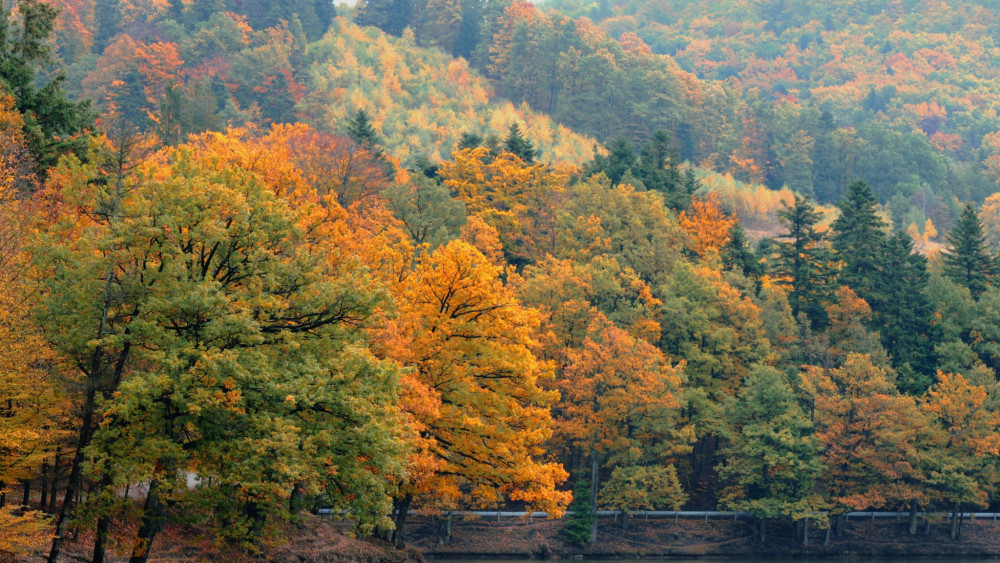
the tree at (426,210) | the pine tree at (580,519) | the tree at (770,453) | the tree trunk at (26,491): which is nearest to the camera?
the tree trunk at (26,491)

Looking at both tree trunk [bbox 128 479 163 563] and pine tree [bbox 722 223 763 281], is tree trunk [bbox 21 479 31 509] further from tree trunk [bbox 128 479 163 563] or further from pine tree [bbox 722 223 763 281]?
pine tree [bbox 722 223 763 281]

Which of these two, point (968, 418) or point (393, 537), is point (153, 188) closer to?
point (393, 537)

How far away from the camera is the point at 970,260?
6719 cm

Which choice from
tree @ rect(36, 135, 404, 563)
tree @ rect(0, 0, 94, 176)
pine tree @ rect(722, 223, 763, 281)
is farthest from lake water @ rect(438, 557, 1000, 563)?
tree @ rect(0, 0, 94, 176)

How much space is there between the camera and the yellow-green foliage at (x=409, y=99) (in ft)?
338

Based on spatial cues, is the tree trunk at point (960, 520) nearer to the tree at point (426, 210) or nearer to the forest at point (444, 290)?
the forest at point (444, 290)

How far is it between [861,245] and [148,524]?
2209 inches

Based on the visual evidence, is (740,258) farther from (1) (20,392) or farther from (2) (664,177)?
(1) (20,392)

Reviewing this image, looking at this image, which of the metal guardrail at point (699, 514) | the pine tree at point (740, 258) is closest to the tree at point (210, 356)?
the metal guardrail at point (699, 514)

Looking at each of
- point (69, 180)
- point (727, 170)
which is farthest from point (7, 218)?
point (727, 170)

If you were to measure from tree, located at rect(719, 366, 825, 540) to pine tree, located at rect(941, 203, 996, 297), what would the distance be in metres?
20.9

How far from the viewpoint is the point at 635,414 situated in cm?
5066

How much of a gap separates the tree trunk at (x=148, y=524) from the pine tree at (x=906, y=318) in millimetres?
49360

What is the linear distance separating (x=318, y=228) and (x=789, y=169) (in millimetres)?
99509
